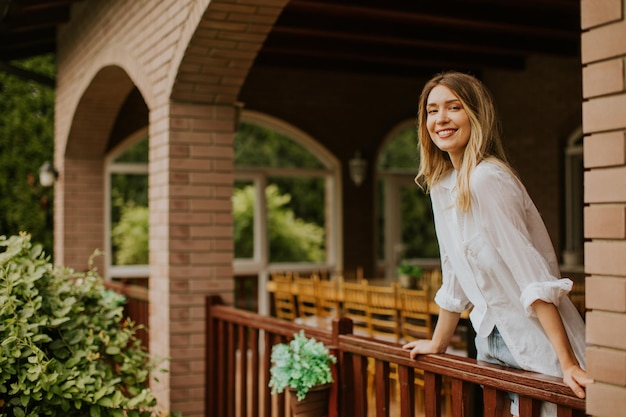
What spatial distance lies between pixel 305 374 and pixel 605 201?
1.70 metres

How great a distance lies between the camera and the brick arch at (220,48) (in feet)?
14.1

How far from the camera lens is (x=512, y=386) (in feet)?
7.66

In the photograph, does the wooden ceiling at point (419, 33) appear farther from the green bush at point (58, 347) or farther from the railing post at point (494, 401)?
the railing post at point (494, 401)

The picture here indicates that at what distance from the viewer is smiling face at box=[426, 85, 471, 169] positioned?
2516 mm

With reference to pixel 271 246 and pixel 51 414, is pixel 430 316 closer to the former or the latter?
pixel 51 414

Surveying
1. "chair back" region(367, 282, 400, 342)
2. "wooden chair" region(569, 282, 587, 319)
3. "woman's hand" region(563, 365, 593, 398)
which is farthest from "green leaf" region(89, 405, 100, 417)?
"wooden chair" region(569, 282, 587, 319)

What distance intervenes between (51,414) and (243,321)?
3.68 ft

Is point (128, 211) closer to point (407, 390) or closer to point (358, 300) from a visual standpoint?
point (358, 300)

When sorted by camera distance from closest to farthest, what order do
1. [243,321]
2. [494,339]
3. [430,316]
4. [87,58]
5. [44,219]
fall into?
[494,339] < [243,321] < [430,316] < [87,58] < [44,219]

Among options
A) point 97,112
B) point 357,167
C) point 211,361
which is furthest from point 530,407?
point 357,167

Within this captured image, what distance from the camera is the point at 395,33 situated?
7898 millimetres

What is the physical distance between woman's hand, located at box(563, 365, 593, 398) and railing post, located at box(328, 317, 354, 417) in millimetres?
1355

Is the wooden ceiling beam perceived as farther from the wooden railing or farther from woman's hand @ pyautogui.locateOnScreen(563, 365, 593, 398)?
woman's hand @ pyautogui.locateOnScreen(563, 365, 593, 398)

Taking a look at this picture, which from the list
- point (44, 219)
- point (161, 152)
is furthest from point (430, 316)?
point (44, 219)
